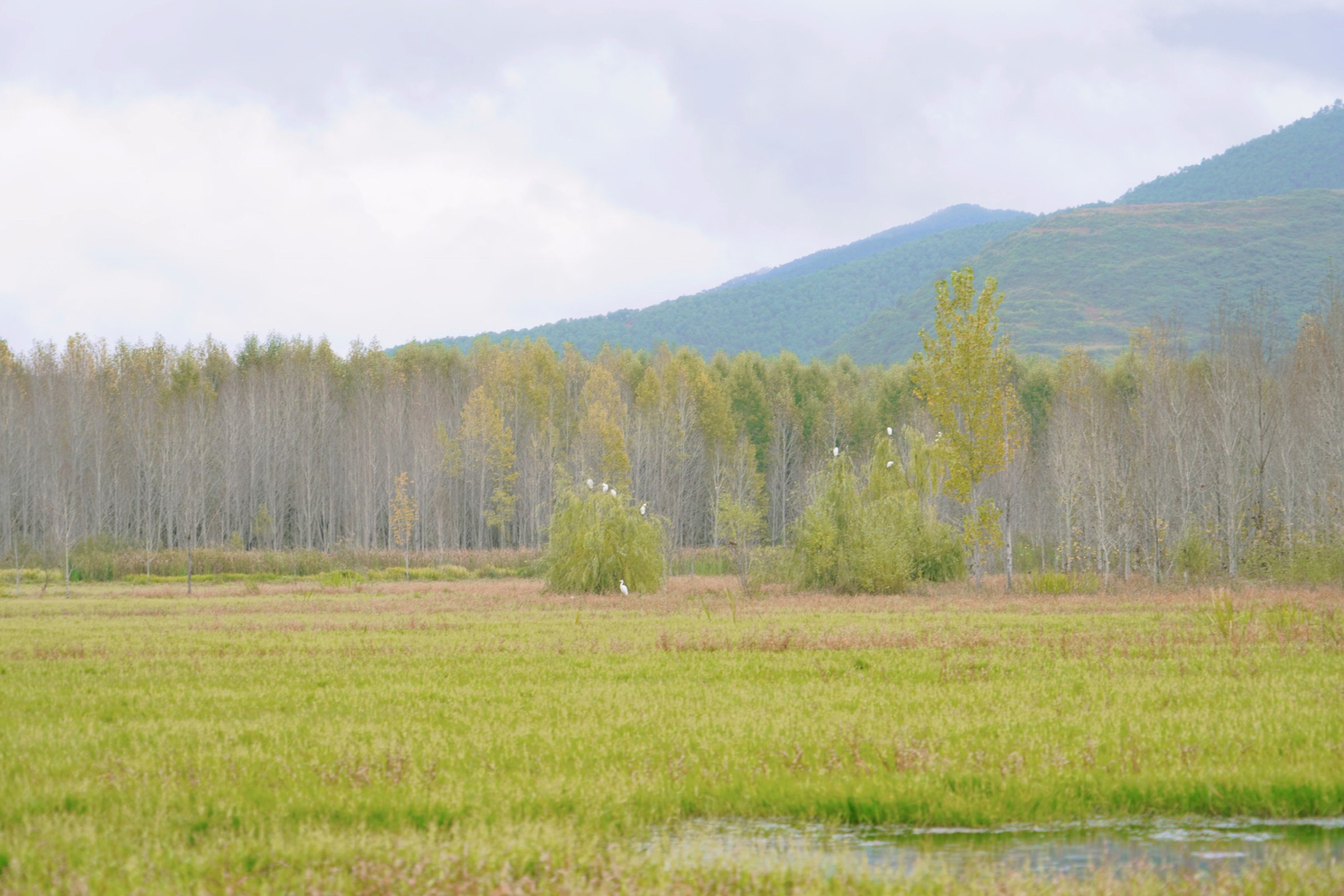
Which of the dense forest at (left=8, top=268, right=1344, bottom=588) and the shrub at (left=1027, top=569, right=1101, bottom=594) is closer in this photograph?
the shrub at (left=1027, top=569, right=1101, bottom=594)

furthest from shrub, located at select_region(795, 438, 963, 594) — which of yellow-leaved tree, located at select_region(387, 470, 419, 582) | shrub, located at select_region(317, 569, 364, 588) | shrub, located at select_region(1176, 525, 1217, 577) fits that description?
yellow-leaved tree, located at select_region(387, 470, 419, 582)

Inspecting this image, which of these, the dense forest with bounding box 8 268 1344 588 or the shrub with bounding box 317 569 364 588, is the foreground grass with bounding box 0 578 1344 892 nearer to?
the dense forest with bounding box 8 268 1344 588

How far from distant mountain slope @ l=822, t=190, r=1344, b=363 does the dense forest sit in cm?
6547

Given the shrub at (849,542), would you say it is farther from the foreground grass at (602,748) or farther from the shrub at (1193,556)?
the foreground grass at (602,748)

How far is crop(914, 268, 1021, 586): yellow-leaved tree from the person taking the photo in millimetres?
36250

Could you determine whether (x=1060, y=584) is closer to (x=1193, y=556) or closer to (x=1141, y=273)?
(x=1193, y=556)

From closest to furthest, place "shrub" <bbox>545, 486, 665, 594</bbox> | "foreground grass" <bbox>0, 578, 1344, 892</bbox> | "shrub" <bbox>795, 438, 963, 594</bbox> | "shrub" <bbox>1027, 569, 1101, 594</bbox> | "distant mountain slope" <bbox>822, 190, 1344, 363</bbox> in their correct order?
1. "foreground grass" <bbox>0, 578, 1344, 892</bbox>
2. "shrub" <bbox>1027, 569, 1101, 594</bbox>
3. "shrub" <bbox>795, 438, 963, 594</bbox>
4. "shrub" <bbox>545, 486, 665, 594</bbox>
5. "distant mountain slope" <bbox>822, 190, 1344, 363</bbox>

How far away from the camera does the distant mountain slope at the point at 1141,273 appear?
494ft

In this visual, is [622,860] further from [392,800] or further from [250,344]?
[250,344]

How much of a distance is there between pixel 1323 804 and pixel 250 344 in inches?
3603

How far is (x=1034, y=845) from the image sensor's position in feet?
20.6

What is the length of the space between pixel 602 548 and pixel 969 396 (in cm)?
1444

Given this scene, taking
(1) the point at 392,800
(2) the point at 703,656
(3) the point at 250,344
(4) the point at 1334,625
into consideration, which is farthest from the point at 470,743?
(3) the point at 250,344

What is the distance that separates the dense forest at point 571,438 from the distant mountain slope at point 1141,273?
2577 inches
